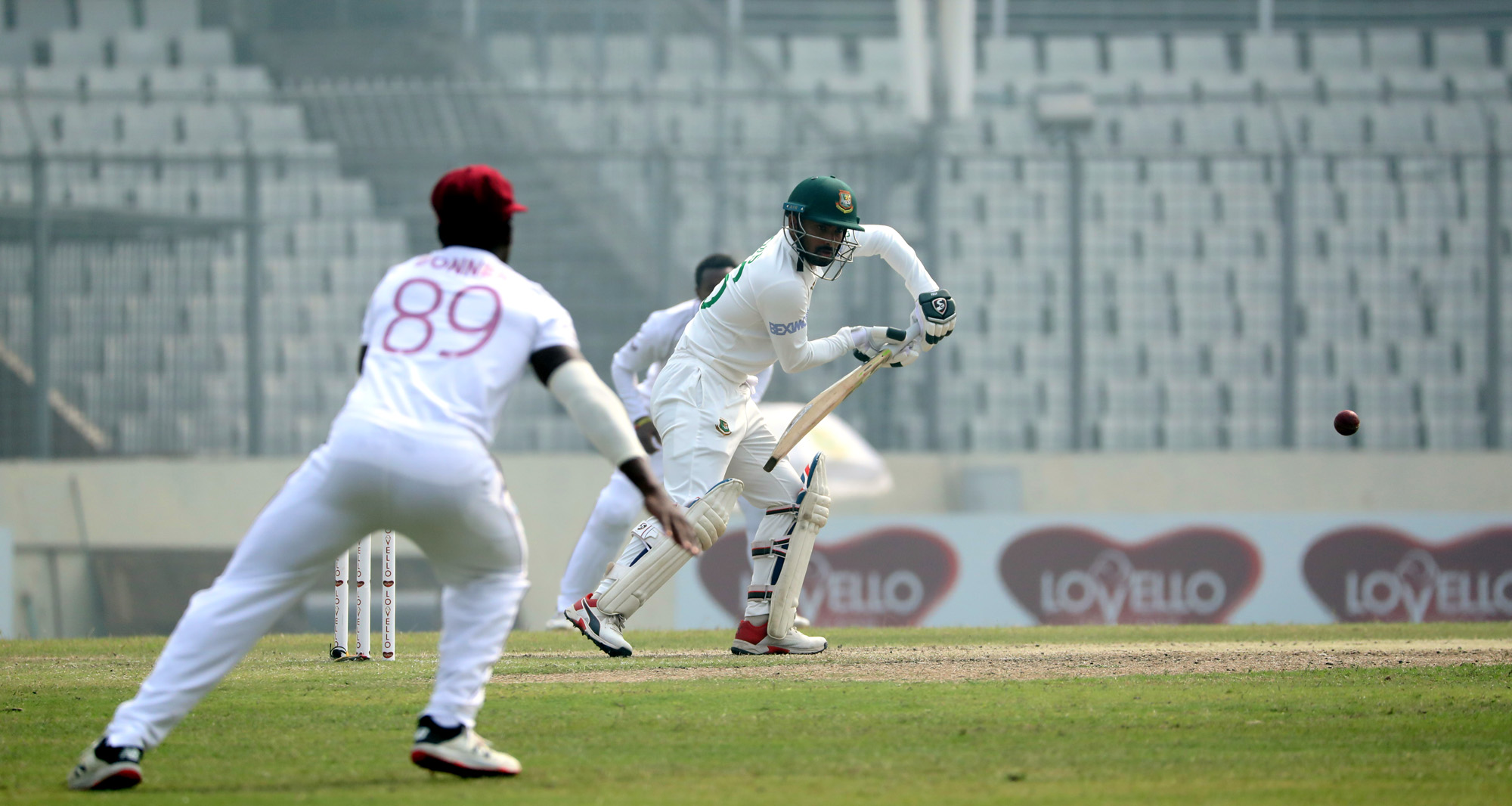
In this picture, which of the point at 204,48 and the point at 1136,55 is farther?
the point at 1136,55

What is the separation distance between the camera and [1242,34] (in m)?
24.5

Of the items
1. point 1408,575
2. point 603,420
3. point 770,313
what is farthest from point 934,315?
point 1408,575

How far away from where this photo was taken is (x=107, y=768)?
4035 mm

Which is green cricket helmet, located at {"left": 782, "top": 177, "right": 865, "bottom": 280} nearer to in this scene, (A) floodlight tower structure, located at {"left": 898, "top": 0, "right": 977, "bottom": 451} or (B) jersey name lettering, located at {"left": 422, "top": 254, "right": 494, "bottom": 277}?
(B) jersey name lettering, located at {"left": 422, "top": 254, "right": 494, "bottom": 277}

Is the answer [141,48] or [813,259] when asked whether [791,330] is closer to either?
[813,259]

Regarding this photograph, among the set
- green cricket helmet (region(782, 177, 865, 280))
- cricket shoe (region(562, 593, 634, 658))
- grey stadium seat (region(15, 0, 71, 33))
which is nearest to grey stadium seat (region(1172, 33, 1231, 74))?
grey stadium seat (region(15, 0, 71, 33))

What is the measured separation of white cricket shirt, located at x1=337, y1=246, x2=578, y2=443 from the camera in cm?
420

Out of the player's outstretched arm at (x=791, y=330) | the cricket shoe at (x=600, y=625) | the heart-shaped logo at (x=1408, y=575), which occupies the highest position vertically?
the player's outstretched arm at (x=791, y=330)

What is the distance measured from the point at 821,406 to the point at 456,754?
3357mm

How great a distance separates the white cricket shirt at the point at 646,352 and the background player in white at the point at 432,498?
4507 millimetres

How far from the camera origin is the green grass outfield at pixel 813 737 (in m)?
4.07

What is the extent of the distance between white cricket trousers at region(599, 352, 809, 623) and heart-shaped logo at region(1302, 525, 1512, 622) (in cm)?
927

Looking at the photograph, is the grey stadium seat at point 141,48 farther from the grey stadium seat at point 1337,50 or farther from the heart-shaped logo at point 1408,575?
the heart-shaped logo at point 1408,575

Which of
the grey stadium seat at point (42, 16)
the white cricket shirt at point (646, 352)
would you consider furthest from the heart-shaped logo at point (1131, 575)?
the grey stadium seat at point (42, 16)
